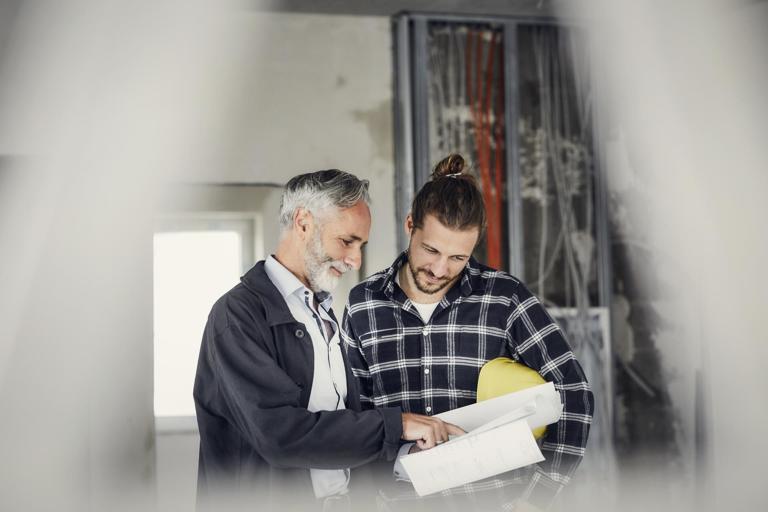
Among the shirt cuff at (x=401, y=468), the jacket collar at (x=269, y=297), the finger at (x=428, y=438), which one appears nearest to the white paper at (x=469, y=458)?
the finger at (x=428, y=438)

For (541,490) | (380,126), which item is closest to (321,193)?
(541,490)

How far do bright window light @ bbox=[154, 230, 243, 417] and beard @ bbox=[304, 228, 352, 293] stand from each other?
2118 millimetres

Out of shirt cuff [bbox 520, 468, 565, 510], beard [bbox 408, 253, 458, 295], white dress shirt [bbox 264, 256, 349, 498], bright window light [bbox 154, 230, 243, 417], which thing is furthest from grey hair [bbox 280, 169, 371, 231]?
bright window light [bbox 154, 230, 243, 417]

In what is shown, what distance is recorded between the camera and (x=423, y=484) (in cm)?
158

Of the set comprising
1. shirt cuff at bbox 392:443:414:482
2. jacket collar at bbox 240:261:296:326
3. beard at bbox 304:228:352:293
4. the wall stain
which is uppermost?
the wall stain

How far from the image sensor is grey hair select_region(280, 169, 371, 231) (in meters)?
1.75

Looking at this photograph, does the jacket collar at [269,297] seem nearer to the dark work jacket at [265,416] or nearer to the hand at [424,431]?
the dark work jacket at [265,416]

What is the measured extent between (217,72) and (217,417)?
270cm

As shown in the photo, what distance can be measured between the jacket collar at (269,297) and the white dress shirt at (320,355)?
0.14ft

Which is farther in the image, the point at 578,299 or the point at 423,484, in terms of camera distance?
the point at 578,299

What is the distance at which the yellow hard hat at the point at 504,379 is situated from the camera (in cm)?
184

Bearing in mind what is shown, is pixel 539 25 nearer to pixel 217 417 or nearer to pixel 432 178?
pixel 432 178

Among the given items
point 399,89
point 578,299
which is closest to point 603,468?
point 578,299

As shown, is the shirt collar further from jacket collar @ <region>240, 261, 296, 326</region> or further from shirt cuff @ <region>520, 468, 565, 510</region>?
shirt cuff @ <region>520, 468, 565, 510</region>
